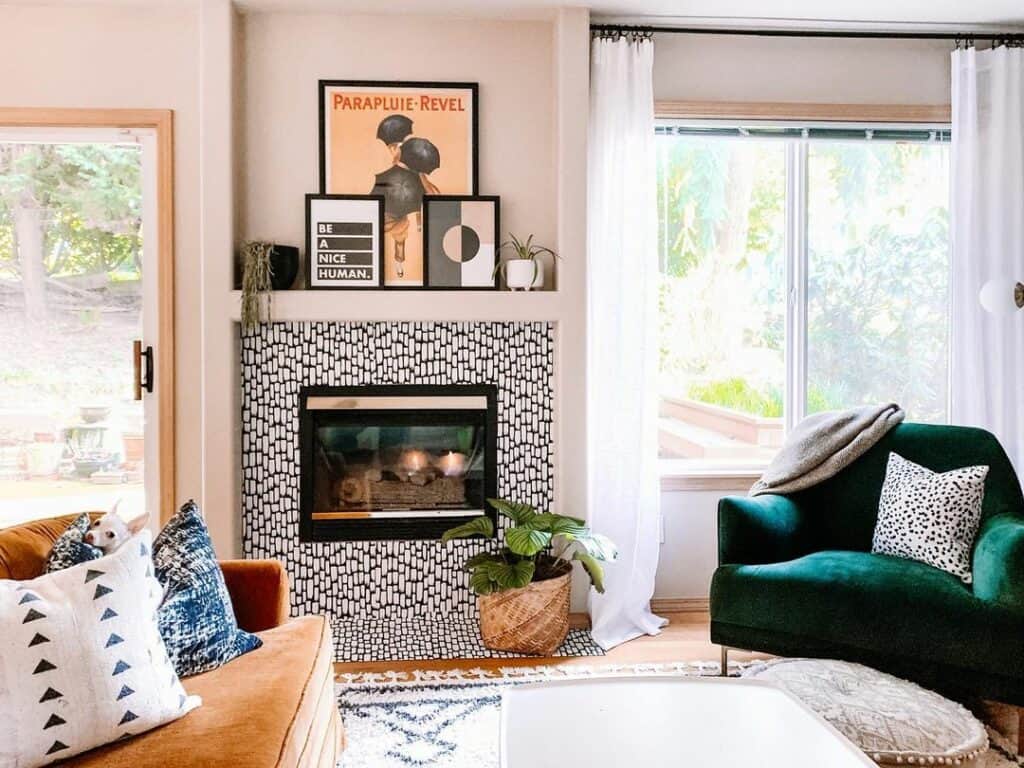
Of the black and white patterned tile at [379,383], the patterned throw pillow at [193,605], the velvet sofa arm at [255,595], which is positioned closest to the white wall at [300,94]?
the black and white patterned tile at [379,383]

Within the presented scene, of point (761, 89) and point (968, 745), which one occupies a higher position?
point (761, 89)

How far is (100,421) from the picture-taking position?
12.1ft

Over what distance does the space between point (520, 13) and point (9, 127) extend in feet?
7.03

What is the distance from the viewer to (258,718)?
175 centimetres

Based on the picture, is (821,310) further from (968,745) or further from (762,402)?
(968,745)

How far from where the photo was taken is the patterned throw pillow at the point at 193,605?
2006 mm

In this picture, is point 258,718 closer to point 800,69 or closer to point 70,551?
point 70,551

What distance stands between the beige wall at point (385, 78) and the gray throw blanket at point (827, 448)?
1357 millimetres

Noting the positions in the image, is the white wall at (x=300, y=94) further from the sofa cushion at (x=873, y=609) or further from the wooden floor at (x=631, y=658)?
the sofa cushion at (x=873, y=609)

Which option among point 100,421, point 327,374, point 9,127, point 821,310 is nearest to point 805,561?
point 821,310

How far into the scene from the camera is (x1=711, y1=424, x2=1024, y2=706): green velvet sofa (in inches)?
99.7

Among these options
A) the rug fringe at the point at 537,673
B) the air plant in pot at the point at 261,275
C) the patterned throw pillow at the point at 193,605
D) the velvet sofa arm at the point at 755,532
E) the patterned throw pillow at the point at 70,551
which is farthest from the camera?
the air plant in pot at the point at 261,275

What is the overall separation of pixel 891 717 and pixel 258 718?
1519 millimetres

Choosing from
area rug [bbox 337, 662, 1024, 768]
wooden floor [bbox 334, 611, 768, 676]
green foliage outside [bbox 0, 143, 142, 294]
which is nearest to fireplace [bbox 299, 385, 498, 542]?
wooden floor [bbox 334, 611, 768, 676]
